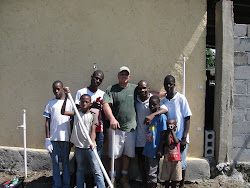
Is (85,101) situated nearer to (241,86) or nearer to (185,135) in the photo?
(185,135)

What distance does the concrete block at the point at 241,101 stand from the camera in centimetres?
392

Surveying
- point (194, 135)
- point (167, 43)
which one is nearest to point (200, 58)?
point (167, 43)

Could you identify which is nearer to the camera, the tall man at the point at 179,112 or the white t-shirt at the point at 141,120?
the tall man at the point at 179,112

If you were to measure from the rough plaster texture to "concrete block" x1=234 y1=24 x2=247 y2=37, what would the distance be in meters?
0.13

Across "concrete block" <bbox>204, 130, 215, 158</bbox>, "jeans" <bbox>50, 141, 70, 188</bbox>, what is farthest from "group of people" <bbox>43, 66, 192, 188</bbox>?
"concrete block" <bbox>204, 130, 215, 158</bbox>

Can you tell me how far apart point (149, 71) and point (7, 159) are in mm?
2908

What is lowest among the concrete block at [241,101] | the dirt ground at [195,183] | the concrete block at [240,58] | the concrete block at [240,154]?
the dirt ground at [195,183]

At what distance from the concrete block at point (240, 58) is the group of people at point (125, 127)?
1.29 metres

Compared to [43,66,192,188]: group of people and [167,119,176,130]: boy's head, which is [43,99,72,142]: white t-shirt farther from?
[167,119,176,130]: boy's head

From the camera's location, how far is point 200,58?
394cm

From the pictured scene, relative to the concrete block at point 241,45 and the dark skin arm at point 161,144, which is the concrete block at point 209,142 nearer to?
the dark skin arm at point 161,144

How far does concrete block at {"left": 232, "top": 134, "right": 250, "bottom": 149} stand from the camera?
156 inches

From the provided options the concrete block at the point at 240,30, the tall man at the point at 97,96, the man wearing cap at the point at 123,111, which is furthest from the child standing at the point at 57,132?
the concrete block at the point at 240,30

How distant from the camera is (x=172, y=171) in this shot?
316 cm
